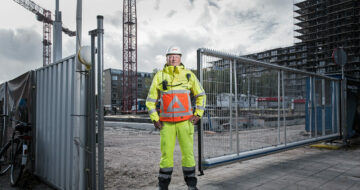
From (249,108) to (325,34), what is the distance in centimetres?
8896

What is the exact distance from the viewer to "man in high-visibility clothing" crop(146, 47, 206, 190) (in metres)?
3.96

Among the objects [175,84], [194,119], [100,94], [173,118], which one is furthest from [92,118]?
[194,119]

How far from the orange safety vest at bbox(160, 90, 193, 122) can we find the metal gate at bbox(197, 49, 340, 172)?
1.77 ft

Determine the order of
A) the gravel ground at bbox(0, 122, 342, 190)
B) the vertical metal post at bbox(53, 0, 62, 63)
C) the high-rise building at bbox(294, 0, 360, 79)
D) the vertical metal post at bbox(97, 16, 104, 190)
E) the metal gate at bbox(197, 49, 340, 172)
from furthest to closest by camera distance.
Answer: the high-rise building at bbox(294, 0, 360, 79) → the vertical metal post at bbox(53, 0, 62, 63) → the gravel ground at bbox(0, 122, 342, 190) → the metal gate at bbox(197, 49, 340, 172) → the vertical metal post at bbox(97, 16, 104, 190)

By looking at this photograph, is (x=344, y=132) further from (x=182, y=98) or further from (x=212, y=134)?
(x=182, y=98)

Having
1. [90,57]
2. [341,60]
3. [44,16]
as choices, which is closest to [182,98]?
[90,57]

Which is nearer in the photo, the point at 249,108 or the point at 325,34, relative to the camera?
the point at 249,108

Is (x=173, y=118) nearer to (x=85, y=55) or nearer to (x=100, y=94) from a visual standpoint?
(x=100, y=94)

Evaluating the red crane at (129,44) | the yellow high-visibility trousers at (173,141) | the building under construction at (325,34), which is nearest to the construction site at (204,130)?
the yellow high-visibility trousers at (173,141)

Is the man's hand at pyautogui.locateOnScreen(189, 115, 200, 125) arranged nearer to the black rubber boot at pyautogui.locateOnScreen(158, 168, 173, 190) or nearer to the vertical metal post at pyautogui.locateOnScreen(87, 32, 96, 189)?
the black rubber boot at pyautogui.locateOnScreen(158, 168, 173, 190)

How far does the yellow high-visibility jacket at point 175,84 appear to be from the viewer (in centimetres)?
404

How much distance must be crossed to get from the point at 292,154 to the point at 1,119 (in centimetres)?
781

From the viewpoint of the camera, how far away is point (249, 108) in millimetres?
5145

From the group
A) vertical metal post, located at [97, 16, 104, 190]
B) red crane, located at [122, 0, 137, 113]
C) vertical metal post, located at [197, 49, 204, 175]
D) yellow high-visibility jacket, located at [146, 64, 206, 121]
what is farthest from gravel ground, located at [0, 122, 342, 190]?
red crane, located at [122, 0, 137, 113]
